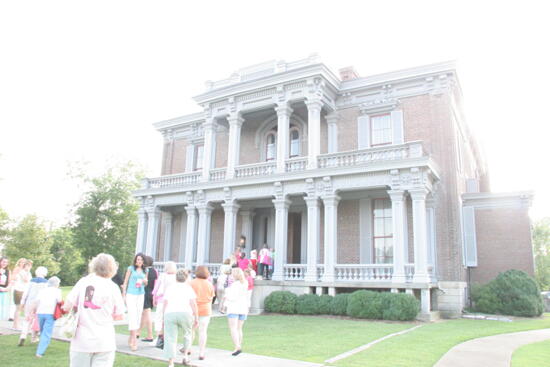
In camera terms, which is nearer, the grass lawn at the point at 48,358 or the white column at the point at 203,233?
the grass lawn at the point at 48,358

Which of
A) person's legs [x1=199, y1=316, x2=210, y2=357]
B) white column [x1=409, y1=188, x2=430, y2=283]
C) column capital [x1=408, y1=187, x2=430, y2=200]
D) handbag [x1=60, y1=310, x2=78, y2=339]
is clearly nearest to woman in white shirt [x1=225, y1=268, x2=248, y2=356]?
person's legs [x1=199, y1=316, x2=210, y2=357]

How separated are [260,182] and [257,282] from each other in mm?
4524

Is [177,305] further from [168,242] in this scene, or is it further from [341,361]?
[168,242]

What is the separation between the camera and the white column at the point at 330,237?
1703 centimetres

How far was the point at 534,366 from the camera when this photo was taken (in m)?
7.75

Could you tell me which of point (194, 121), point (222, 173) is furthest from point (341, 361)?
point (194, 121)

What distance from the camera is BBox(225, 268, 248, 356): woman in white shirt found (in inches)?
320

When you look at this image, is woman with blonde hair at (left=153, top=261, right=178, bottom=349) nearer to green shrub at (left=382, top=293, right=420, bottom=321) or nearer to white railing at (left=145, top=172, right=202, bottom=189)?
green shrub at (left=382, top=293, right=420, bottom=321)

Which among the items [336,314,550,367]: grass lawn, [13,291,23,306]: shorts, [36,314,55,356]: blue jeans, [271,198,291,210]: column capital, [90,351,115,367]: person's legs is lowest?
[336,314,550,367]: grass lawn

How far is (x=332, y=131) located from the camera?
20969mm

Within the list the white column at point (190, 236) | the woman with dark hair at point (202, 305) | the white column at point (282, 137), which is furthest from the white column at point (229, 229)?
the woman with dark hair at point (202, 305)

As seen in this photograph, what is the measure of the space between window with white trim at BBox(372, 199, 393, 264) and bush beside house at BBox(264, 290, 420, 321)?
3.88 meters

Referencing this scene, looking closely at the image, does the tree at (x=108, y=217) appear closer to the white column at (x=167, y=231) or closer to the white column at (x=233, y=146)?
the white column at (x=167, y=231)

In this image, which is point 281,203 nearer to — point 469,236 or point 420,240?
point 420,240
